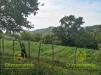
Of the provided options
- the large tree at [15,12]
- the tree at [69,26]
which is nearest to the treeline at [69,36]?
the tree at [69,26]

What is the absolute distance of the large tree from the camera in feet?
101

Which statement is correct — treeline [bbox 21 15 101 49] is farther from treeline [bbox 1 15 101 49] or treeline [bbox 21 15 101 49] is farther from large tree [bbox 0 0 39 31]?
large tree [bbox 0 0 39 31]

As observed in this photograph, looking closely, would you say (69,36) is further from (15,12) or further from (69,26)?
(15,12)

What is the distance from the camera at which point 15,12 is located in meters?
30.8

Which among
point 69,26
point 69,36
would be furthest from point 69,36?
point 69,26

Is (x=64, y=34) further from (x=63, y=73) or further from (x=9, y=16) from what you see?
(x=63, y=73)

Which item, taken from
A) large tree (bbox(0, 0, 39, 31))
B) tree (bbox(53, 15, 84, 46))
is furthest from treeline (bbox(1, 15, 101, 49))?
large tree (bbox(0, 0, 39, 31))

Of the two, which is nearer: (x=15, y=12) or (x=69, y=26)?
(x=15, y=12)

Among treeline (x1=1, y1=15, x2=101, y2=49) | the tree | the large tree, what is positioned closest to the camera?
the large tree

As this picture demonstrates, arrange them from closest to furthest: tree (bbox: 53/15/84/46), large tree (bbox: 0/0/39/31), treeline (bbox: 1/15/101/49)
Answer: large tree (bbox: 0/0/39/31)
treeline (bbox: 1/15/101/49)
tree (bbox: 53/15/84/46)

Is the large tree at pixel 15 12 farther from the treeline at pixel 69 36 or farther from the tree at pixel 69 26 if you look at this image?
the tree at pixel 69 26

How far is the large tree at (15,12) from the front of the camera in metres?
30.8

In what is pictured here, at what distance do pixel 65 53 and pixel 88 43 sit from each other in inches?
731

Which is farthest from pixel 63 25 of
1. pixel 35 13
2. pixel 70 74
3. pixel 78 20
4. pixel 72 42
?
pixel 70 74
